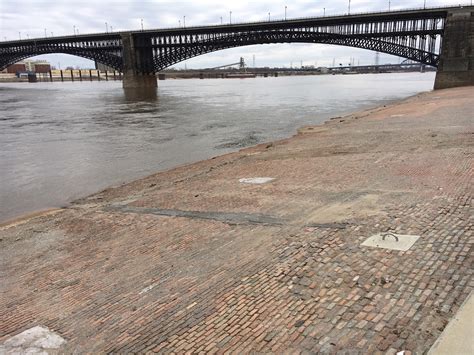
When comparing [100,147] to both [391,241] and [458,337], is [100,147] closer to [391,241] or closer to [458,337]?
[391,241]

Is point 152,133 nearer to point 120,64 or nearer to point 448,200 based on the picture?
point 448,200

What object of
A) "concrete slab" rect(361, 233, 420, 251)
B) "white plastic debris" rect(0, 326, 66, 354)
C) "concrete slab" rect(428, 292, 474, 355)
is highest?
"concrete slab" rect(428, 292, 474, 355)

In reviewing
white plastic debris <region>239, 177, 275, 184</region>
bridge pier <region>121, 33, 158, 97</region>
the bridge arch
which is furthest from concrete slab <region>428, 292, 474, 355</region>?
bridge pier <region>121, 33, 158, 97</region>

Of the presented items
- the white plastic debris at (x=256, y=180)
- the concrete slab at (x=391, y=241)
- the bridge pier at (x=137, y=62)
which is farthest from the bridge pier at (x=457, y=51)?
the bridge pier at (x=137, y=62)

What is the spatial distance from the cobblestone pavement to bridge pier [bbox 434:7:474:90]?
61.3m

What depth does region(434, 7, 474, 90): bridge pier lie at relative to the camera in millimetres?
65375

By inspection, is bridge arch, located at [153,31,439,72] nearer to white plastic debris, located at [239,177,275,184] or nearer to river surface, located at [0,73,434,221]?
river surface, located at [0,73,434,221]

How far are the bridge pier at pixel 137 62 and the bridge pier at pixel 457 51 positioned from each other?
68664mm

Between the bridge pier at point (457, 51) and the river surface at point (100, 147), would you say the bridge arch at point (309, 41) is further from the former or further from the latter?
the river surface at point (100, 147)

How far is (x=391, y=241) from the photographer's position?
21.8ft

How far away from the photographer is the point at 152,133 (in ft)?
105

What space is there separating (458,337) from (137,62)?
11590cm

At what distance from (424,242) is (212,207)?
16.3 feet

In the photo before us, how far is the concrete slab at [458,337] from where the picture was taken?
387 cm
